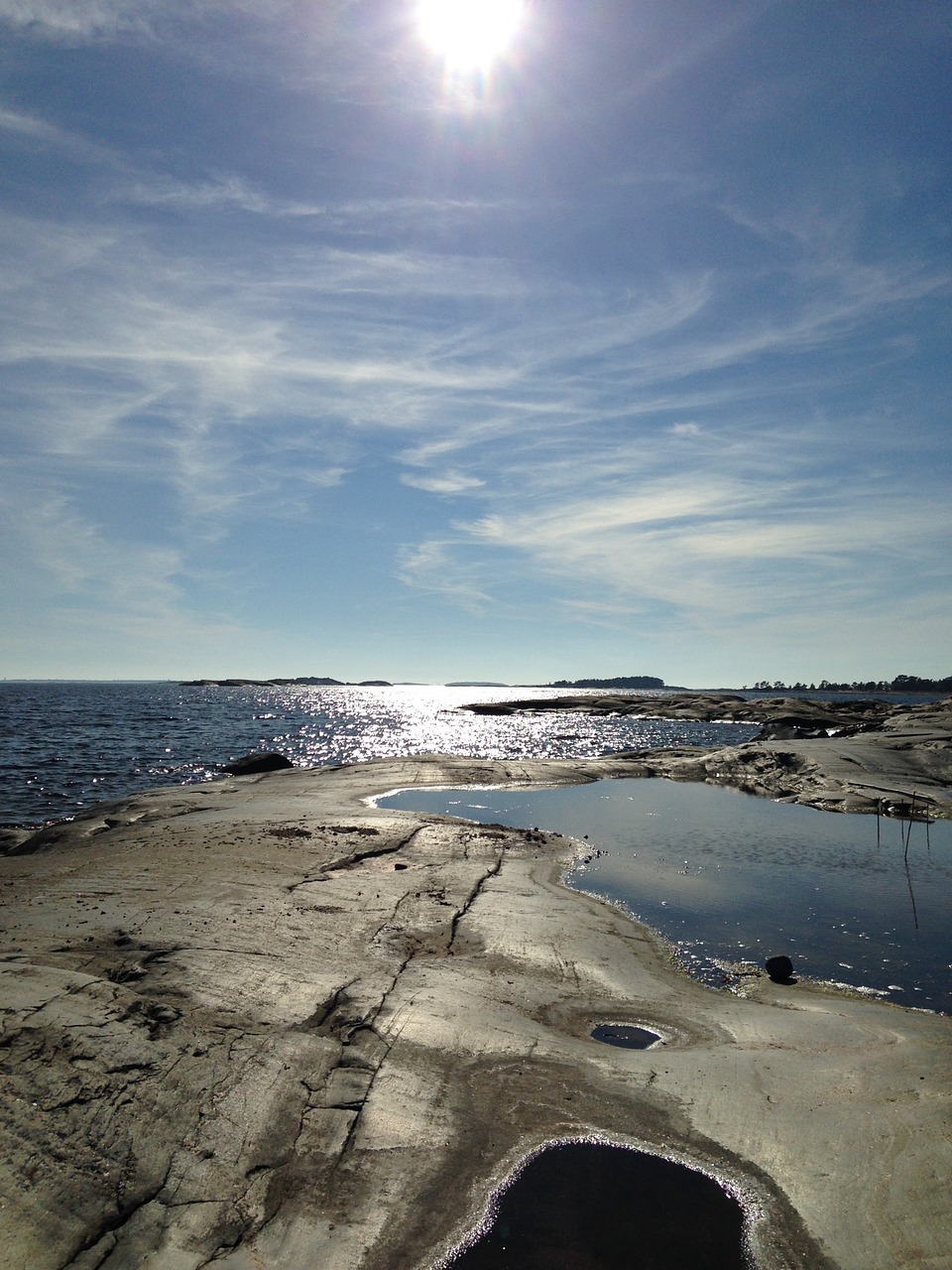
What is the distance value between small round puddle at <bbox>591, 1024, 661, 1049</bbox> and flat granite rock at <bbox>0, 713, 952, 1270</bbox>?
0.16m

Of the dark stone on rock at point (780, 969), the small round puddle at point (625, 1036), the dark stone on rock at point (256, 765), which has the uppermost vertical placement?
the dark stone on rock at point (256, 765)

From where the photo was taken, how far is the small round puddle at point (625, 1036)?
827 centimetres

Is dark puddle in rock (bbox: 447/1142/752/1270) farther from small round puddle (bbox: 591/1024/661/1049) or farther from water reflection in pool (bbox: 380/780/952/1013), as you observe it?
water reflection in pool (bbox: 380/780/952/1013)

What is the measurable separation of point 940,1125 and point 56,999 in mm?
8138

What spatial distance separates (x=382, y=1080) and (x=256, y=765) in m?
26.7

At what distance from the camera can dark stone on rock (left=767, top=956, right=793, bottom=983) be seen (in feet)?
34.2

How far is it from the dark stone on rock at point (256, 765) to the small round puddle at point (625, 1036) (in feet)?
83.2

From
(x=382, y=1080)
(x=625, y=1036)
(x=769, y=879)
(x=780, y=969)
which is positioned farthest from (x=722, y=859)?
(x=382, y=1080)

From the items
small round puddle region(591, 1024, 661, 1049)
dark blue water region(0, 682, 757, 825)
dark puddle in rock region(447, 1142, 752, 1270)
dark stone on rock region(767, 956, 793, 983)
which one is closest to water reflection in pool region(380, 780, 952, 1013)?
dark stone on rock region(767, 956, 793, 983)

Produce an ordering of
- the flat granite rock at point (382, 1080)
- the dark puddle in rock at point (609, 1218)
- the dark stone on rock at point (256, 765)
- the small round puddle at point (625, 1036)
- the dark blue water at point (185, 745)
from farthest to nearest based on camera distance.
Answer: the dark stone on rock at point (256, 765) < the dark blue water at point (185, 745) < the small round puddle at point (625, 1036) < the flat granite rock at point (382, 1080) < the dark puddle in rock at point (609, 1218)

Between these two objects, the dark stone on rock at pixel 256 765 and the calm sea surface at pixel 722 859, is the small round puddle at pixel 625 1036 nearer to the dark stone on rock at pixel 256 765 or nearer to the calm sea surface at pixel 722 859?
the calm sea surface at pixel 722 859

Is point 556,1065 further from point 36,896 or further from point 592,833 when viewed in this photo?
point 592,833

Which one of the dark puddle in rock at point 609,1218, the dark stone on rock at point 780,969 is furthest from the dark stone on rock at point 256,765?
the dark puddle in rock at point 609,1218

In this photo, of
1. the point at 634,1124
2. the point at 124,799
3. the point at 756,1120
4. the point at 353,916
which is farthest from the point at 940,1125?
the point at 124,799
